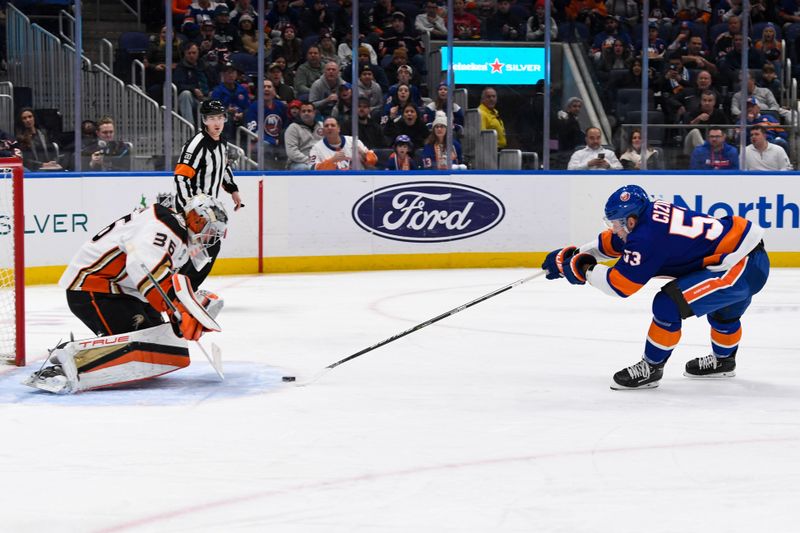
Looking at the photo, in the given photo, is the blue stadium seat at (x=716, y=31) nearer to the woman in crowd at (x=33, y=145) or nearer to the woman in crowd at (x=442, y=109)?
the woman in crowd at (x=442, y=109)

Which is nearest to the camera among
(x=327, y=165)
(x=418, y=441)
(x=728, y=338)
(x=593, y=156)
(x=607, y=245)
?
(x=418, y=441)

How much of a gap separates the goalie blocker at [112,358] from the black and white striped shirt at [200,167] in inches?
102

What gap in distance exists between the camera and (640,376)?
5176 mm

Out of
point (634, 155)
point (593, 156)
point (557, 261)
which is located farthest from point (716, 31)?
point (557, 261)

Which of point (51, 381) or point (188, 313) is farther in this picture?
point (51, 381)

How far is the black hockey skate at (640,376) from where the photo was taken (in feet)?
17.0

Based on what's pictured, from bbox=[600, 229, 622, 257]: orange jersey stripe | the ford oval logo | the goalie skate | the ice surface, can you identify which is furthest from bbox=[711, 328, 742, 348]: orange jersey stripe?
the ford oval logo

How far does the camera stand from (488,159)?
1097 centimetres

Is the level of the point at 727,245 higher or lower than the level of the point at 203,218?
lower

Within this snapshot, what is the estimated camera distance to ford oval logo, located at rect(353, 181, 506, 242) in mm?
10727

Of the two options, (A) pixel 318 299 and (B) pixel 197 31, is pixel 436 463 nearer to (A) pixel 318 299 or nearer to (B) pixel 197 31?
(A) pixel 318 299

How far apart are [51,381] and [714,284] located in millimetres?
2739

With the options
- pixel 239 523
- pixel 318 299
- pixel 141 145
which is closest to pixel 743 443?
pixel 239 523

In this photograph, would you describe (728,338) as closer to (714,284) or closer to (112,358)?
(714,284)
